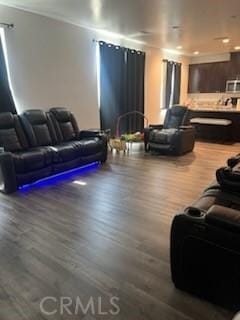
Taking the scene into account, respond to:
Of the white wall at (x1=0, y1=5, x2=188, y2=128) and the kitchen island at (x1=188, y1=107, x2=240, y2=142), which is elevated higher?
the white wall at (x1=0, y1=5, x2=188, y2=128)

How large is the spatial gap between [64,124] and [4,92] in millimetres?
1152

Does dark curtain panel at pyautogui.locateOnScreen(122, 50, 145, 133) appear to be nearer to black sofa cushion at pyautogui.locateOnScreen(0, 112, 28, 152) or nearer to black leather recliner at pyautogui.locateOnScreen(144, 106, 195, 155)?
black leather recliner at pyautogui.locateOnScreen(144, 106, 195, 155)

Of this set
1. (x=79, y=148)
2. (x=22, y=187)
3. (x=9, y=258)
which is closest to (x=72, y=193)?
(x=22, y=187)

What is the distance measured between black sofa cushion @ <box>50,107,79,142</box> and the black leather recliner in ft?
5.54

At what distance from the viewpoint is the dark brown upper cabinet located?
7.45m

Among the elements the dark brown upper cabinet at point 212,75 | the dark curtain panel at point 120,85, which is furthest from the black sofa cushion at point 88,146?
the dark brown upper cabinet at point 212,75

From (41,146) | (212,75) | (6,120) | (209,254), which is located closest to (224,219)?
(209,254)

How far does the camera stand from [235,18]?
4.40 metres

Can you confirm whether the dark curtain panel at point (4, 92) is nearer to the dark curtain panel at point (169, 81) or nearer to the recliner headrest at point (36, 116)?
the recliner headrest at point (36, 116)

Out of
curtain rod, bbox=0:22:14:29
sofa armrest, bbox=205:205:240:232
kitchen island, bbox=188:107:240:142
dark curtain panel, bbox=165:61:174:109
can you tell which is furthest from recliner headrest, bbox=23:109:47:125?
dark curtain panel, bbox=165:61:174:109

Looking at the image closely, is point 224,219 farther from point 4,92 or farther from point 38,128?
point 4,92

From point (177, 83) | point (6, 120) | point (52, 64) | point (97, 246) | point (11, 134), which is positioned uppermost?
point (52, 64)

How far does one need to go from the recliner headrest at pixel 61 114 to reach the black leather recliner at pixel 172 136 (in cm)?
181

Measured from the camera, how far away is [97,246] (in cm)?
227
